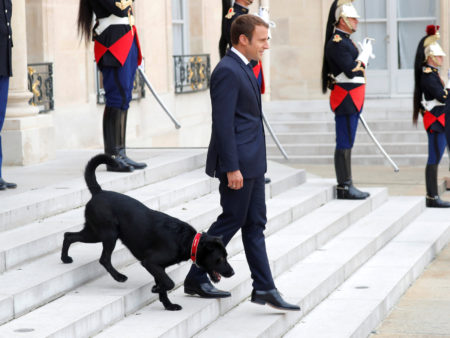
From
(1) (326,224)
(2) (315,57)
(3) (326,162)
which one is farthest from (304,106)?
(1) (326,224)

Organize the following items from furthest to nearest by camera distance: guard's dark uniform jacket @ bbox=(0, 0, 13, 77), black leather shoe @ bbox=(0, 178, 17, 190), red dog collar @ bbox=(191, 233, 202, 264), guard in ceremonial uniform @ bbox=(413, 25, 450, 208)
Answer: guard in ceremonial uniform @ bbox=(413, 25, 450, 208)
guard's dark uniform jacket @ bbox=(0, 0, 13, 77)
black leather shoe @ bbox=(0, 178, 17, 190)
red dog collar @ bbox=(191, 233, 202, 264)

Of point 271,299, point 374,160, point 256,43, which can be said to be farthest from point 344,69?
point 374,160

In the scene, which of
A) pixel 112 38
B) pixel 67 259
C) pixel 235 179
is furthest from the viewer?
pixel 112 38

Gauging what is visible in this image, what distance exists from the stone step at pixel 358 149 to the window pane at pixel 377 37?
3.37 m

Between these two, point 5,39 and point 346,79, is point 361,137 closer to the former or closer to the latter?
point 346,79

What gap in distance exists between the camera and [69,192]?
720 cm

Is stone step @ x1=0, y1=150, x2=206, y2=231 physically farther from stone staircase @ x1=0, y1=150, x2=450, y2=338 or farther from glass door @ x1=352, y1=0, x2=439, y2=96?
glass door @ x1=352, y1=0, x2=439, y2=96

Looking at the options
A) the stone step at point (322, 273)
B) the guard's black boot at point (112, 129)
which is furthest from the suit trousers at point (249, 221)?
the guard's black boot at point (112, 129)

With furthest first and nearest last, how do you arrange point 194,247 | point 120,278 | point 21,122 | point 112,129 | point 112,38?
1. point 21,122
2. point 112,129
3. point 112,38
4. point 120,278
5. point 194,247

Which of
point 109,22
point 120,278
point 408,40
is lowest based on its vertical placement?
point 120,278

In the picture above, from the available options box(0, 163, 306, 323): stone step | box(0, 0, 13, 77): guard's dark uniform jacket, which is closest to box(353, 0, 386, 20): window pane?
box(0, 0, 13, 77): guard's dark uniform jacket

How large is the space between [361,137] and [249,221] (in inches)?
387

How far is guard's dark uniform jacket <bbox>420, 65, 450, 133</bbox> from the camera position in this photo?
391 inches

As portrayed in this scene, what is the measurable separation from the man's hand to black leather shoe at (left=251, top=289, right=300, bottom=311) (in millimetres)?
671
